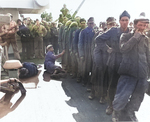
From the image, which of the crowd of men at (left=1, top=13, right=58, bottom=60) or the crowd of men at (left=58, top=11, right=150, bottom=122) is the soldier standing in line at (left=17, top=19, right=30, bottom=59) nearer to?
the crowd of men at (left=1, top=13, right=58, bottom=60)

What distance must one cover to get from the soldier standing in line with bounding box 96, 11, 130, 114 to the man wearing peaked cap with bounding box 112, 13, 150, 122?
351 millimetres

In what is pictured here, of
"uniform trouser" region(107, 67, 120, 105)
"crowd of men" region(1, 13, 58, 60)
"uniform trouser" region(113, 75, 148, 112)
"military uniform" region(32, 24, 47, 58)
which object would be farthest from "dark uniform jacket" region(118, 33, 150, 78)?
"military uniform" region(32, 24, 47, 58)

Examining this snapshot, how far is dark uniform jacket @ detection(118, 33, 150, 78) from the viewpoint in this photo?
273cm

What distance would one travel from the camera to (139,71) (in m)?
2.75

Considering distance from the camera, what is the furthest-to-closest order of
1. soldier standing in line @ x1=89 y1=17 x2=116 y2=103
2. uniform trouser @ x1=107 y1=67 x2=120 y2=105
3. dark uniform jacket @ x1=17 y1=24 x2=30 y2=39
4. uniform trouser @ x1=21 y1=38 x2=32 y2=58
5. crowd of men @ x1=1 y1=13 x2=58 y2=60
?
uniform trouser @ x1=21 y1=38 x2=32 y2=58 < crowd of men @ x1=1 y1=13 x2=58 y2=60 < dark uniform jacket @ x1=17 y1=24 x2=30 y2=39 < soldier standing in line @ x1=89 y1=17 x2=116 y2=103 < uniform trouser @ x1=107 y1=67 x2=120 y2=105

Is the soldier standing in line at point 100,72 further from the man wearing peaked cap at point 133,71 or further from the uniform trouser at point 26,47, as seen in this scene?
the uniform trouser at point 26,47

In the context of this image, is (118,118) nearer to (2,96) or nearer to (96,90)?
(96,90)

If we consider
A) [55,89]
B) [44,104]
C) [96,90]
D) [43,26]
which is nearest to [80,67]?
[55,89]

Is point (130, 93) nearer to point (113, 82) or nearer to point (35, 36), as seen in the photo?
point (113, 82)

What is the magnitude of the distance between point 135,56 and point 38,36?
7.78 metres

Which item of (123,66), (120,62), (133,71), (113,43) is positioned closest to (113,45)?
(113,43)

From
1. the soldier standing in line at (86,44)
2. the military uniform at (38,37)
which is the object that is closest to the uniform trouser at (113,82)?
the soldier standing in line at (86,44)

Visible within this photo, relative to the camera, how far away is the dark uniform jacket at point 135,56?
273cm

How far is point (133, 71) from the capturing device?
109 inches
